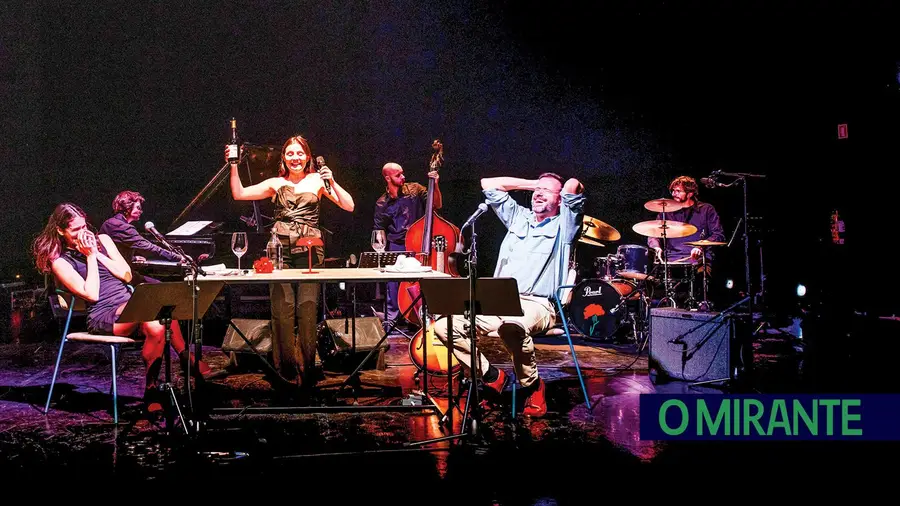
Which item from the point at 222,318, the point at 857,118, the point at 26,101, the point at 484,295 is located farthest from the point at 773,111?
the point at 26,101

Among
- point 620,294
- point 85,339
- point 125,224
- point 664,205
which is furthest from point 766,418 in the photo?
point 125,224

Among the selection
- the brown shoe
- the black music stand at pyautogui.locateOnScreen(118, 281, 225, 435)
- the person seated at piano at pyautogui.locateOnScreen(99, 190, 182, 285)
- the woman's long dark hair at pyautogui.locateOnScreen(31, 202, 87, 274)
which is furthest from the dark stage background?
the black music stand at pyautogui.locateOnScreen(118, 281, 225, 435)

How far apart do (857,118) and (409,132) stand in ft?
18.1

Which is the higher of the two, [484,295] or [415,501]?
[484,295]

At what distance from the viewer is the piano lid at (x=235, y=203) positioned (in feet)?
19.4

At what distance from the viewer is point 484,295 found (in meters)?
3.40

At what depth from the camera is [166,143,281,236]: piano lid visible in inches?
233

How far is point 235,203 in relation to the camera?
880 cm

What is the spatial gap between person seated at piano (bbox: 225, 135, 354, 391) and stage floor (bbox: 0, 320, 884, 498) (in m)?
0.29

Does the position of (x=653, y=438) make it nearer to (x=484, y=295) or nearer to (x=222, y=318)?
(x=484, y=295)

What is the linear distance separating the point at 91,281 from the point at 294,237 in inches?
52.1

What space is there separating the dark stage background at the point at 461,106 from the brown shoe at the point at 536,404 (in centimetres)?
511

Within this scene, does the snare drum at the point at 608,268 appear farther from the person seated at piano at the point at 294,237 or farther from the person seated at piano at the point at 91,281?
the person seated at piano at the point at 91,281

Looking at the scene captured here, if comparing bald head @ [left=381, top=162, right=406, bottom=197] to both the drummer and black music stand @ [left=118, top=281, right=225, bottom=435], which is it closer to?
the drummer
